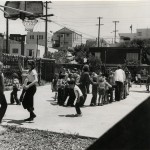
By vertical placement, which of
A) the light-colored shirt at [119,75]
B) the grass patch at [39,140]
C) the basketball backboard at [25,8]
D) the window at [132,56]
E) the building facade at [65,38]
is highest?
the building facade at [65,38]

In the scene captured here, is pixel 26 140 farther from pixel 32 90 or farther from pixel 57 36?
pixel 57 36

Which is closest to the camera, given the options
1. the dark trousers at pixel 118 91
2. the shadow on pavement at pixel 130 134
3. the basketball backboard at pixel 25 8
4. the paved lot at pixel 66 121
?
the shadow on pavement at pixel 130 134

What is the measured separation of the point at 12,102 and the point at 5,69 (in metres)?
8.14

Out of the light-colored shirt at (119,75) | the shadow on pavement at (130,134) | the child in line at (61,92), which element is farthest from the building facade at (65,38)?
the shadow on pavement at (130,134)

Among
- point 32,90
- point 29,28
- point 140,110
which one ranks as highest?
point 29,28

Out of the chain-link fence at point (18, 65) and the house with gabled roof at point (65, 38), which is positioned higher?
the house with gabled roof at point (65, 38)

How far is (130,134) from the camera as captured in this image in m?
1.47

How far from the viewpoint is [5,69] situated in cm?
1919

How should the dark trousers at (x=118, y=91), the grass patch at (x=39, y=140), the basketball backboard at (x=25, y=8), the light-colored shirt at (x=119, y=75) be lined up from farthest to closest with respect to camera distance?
1. the dark trousers at (x=118, y=91)
2. the light-colored shirt at (x=119, y=75)
3. the basketball backboard at (x=25, y=8)
4. the grass patch at (x=39, y=140)

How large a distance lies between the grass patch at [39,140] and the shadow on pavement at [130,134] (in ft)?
12.5

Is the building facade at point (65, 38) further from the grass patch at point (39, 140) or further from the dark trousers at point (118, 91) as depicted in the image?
the grass patch at point (39, 140)

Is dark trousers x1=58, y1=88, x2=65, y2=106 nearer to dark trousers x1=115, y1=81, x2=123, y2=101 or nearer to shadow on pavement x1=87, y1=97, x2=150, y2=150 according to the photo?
dark trousers x1=115, y1=81, x2=123, y2=101

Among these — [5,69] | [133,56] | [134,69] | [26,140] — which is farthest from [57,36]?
[26,140]

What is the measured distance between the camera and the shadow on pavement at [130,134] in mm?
1392
